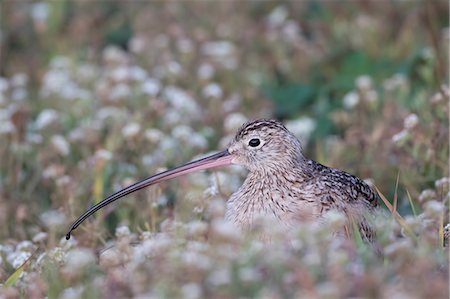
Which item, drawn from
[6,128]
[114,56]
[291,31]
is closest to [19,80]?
[114,56]

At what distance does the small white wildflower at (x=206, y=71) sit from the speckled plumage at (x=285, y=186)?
120 inches

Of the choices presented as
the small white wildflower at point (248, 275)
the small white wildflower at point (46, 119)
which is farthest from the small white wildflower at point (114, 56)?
the small white wildflower at point (248, 275)

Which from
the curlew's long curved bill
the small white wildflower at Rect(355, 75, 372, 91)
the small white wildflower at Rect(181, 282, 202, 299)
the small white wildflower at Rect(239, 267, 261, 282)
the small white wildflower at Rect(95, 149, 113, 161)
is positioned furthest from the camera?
the small white wildflower at Rect(355, 75, 372, 91)

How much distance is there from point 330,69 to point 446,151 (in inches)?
105

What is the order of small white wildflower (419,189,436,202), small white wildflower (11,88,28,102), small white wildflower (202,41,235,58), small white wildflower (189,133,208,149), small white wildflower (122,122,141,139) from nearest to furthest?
1. small white wildflower (419,189,436,202)
2. small white wildflower (122,122,141,139)
3. small white wildflower (189,133,208,149)
4. small white wildflower (11,88,28,102)
5. small white wildflower (202,41,235,58)

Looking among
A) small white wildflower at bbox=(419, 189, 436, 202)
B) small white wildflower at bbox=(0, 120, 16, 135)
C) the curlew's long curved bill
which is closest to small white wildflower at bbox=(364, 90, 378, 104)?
small white wildflower at bbox=(419, 189, 436, 202)

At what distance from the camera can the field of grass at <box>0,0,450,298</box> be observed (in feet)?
12.5

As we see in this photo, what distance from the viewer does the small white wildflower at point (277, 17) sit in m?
9.65

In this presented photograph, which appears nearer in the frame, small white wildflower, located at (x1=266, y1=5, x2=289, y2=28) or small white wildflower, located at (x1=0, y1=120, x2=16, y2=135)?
small white wildflower, located at (x1=0, y1=120, x2=16, y2=135)

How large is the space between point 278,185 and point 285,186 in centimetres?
4

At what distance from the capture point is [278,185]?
5430mm

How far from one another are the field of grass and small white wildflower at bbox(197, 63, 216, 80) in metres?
0.02

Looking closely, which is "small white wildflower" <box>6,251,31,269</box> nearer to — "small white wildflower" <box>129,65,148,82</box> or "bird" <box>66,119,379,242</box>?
"bird" <box>66,119,379,242</box>

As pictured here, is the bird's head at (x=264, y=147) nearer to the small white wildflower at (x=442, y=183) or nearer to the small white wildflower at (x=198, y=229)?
the small white wildflower at (x=442, y=183)
